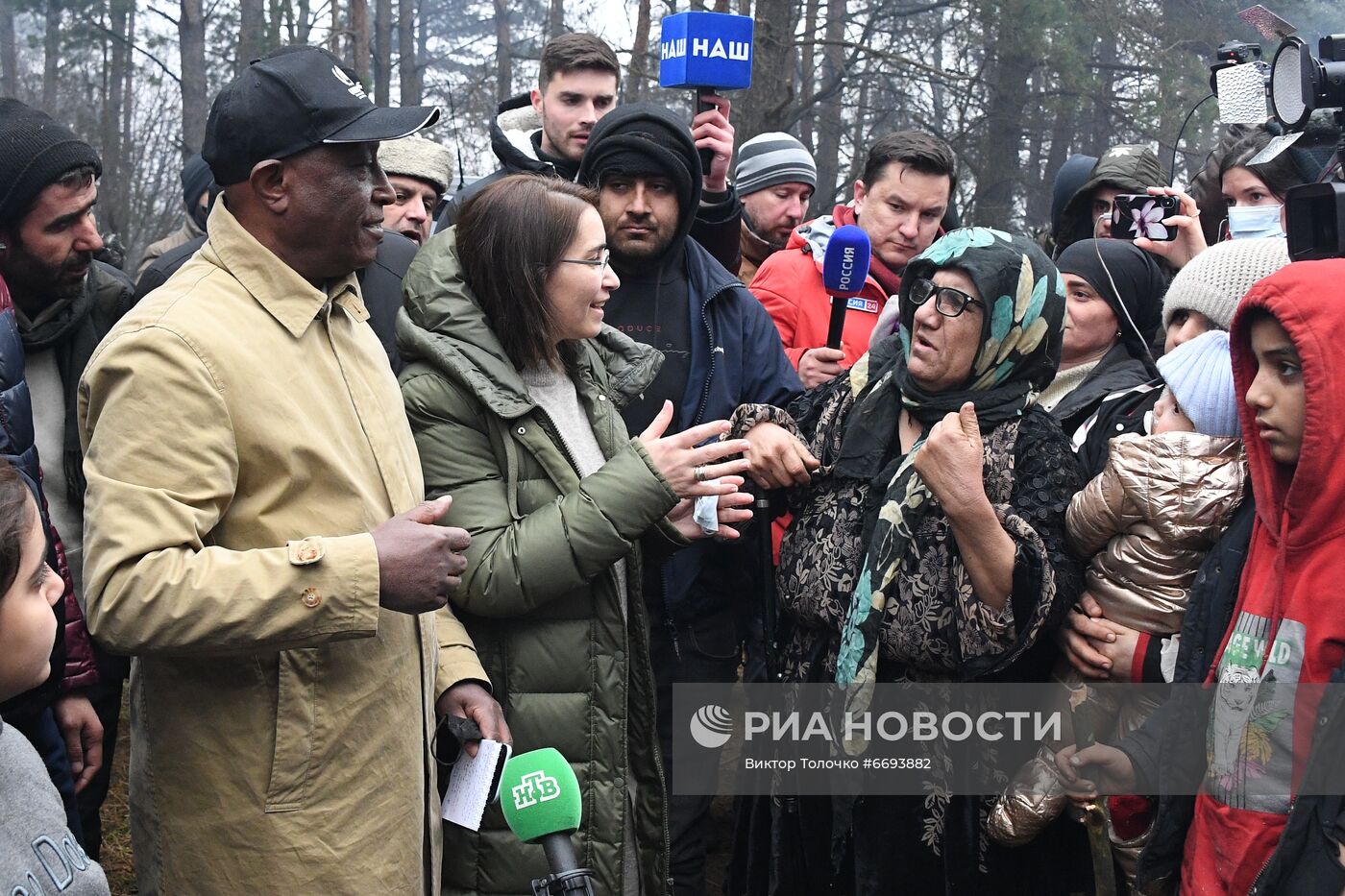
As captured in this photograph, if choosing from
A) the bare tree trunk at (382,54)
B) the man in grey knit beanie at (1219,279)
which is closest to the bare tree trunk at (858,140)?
the bare tree trunk at (382,54)

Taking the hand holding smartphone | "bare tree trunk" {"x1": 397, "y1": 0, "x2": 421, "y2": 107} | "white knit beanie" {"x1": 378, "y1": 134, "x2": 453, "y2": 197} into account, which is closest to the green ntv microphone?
the hand holding smartphone

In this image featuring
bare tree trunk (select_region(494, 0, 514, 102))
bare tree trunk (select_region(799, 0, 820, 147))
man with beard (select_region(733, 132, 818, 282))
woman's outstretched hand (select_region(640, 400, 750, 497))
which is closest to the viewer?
woman's outstretched hand (select_region(640, 400, 750, 497))

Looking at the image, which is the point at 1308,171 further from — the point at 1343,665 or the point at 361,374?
the point at 361,374

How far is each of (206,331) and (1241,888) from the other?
2.11 meters

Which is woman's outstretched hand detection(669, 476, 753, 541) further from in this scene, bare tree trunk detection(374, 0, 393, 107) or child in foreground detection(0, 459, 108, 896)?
bare tree trunk detection(374, 0, 393, 107)

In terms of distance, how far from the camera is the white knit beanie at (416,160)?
4773mm

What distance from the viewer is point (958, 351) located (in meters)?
3.03

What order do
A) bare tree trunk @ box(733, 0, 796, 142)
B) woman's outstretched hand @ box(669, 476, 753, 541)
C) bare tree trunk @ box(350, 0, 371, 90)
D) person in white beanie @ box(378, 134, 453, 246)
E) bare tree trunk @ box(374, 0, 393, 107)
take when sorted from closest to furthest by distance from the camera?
woman's outstretched hand @ box(669, 476, 753, 541)
person in white beanie @ box(378, 134, 453, 246)
bare tree trunk @ box(733, 0, 796, 142)
bare tree trunk @ box(350, 0, 371, 90)
bare tree trunk @ box(374, 0, 393, 107)

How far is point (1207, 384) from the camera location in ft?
9.62

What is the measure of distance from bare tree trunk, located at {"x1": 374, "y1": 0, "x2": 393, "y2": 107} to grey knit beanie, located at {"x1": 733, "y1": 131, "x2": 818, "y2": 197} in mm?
12195

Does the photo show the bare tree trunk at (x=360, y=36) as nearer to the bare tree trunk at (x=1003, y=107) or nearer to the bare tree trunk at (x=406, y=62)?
the bare tree trunk at (x=406, y=62)

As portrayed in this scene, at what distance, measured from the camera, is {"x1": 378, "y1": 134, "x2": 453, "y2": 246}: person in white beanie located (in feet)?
15.6

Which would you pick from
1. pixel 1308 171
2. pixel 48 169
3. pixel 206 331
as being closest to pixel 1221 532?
pixel 1308 171

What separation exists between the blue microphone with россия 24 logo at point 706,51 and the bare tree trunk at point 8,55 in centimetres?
1718
